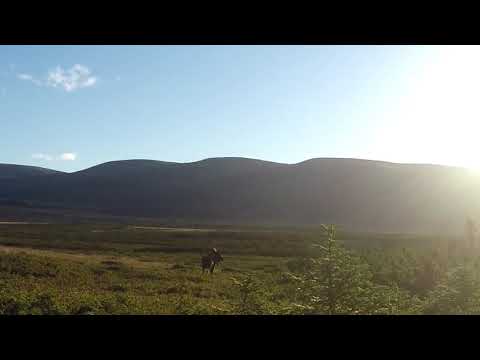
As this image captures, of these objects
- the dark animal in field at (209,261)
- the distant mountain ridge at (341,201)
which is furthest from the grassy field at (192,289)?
the distant mountain ridge at (341,201)

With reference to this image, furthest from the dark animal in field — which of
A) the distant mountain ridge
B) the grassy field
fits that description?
the distant mountain ridge

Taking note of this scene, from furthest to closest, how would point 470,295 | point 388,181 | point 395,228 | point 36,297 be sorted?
point 388,181, point 395,228, point 36,297, point 470,295

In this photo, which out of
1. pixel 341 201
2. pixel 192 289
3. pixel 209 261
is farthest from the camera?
pixel 341 201

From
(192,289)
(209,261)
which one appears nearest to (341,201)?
(209,261)

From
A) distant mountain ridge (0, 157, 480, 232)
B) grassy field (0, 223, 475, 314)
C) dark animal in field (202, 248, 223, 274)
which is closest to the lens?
grassy field (0, 223, 475, 314)

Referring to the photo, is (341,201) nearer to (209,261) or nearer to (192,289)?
(209,261)

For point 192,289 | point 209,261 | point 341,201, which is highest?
point 341,201

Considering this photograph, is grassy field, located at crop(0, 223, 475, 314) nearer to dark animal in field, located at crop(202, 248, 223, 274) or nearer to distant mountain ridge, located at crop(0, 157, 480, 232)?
dark animal in field, located at crop(202, 248, 223, 274)

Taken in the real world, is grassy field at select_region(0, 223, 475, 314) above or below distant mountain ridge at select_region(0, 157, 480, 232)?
below

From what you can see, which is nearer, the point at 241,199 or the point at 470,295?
the point at 470,295
